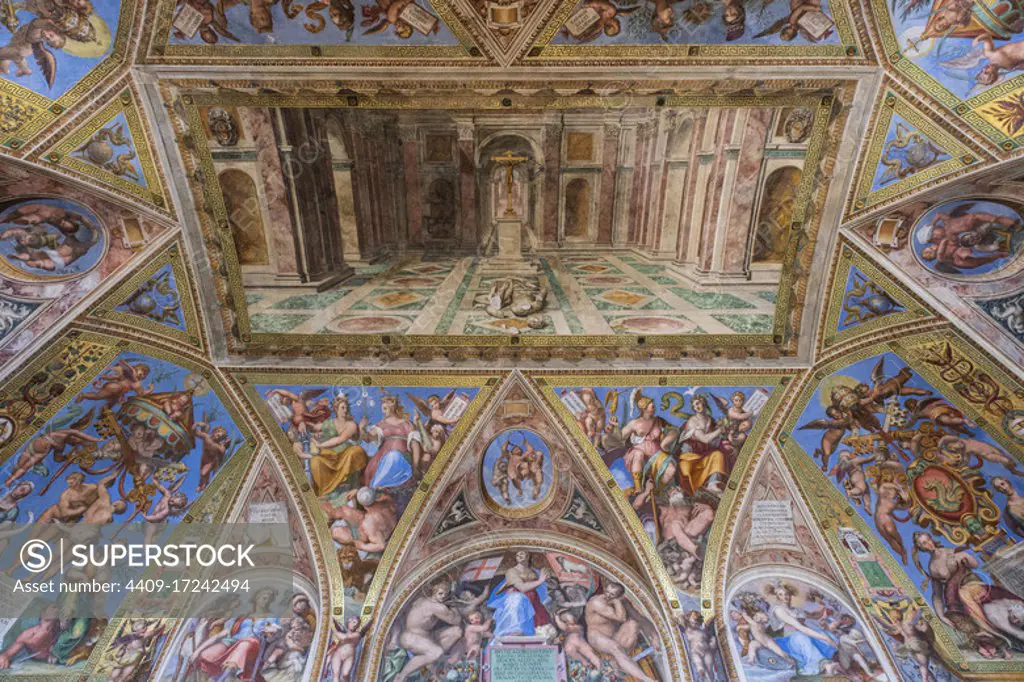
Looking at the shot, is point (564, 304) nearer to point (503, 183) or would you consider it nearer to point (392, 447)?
point (392, 447)

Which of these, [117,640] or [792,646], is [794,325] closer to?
[792,646]

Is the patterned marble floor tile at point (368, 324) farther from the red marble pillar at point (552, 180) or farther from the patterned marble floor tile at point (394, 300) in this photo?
the red marble pillar at point (552, 180)

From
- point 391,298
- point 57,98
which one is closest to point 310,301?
point 391,298

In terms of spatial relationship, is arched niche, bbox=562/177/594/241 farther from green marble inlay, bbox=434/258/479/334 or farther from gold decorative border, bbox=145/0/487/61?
gold decorative border, bbox=145/0/487/61

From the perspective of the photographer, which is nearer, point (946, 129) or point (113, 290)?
point (946, 129)

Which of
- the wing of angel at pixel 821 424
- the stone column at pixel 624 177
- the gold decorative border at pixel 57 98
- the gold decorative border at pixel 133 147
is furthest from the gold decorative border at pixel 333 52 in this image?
the stone column at pixel 624 177

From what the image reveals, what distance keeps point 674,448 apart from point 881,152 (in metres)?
5.09

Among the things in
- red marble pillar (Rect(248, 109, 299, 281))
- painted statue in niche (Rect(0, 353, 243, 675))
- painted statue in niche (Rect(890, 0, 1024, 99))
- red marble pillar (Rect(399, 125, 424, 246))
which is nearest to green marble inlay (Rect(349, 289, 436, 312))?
red marble pillar (Rect(248, 109, 299, 281))

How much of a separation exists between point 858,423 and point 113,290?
11271mm

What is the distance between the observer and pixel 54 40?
5039 mm

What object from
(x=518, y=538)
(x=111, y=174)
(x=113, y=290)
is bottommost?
(x=518, y=538)

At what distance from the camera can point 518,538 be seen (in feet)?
28.9

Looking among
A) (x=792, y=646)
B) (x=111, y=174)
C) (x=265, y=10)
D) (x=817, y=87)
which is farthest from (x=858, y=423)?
(x=111, y=174)

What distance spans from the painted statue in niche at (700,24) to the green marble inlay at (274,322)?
5713 mm
